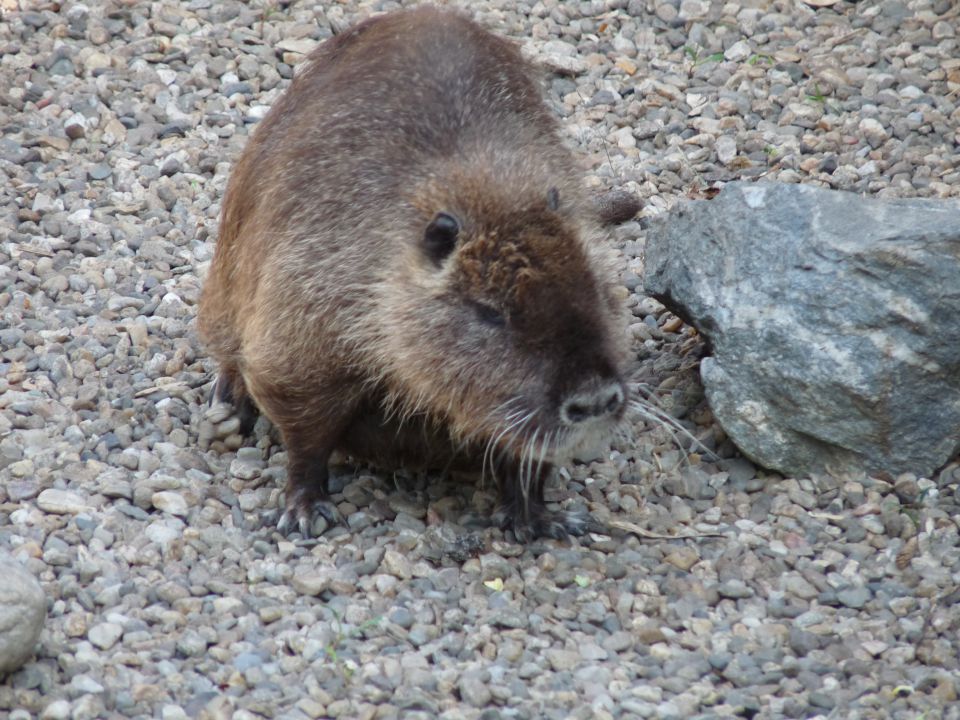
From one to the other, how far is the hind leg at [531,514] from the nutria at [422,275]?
0.01 metres

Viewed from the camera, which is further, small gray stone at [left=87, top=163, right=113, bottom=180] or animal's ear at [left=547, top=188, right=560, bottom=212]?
small gray stone at [left=87, top=163, right=113, bottom=180]

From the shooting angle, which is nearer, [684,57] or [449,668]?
[449,668]

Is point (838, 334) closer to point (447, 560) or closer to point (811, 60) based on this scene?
point (447, 560)

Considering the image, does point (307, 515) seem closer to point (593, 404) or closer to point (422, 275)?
point (422, 275)

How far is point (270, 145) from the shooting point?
23.4ft

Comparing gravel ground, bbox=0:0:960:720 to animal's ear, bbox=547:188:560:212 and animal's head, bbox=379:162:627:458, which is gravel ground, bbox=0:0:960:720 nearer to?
animal's head, bbox=379:162:627:458

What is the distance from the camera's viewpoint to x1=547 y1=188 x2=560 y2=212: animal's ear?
630 cm

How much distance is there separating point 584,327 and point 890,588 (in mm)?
1875

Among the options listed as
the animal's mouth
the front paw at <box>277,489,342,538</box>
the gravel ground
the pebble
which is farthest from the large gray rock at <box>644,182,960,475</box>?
the pebble

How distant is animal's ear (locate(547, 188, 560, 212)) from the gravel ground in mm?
1670

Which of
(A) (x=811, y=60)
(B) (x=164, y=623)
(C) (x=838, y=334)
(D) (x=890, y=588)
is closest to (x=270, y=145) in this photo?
(B) (x=164, y=623)

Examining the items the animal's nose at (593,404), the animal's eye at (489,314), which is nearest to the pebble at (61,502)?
the animal's eye at (489,314)

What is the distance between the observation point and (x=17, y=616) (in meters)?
5.27

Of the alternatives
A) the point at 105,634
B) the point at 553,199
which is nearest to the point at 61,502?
the point at 105,634
